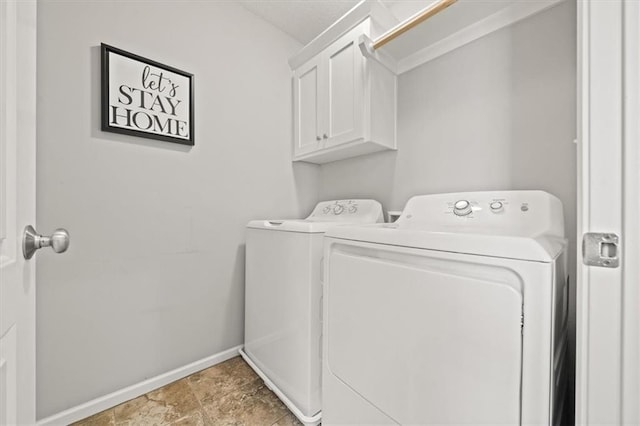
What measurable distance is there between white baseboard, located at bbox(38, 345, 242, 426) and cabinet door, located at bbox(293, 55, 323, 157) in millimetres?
1601

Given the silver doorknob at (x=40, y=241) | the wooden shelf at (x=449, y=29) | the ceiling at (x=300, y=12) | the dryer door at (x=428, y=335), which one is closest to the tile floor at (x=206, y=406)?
the dryer door at (x=428, y=335)

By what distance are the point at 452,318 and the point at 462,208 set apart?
24.1 inches

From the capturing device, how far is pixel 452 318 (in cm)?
76

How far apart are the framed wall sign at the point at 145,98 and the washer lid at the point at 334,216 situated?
75 cm

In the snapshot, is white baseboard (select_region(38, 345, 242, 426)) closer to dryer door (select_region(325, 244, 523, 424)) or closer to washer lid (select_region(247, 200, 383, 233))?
washer lid (select_region(247, 200, 383, 233))

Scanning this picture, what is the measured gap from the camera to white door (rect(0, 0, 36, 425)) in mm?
484

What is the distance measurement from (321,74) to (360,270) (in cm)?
148

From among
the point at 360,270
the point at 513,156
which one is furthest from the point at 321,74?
the point at 360,270

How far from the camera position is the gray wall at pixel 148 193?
4.08 feet

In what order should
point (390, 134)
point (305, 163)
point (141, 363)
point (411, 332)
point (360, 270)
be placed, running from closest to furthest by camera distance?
1. point (411, 332)
2. point (360, 270)
3. point (141, 363)
4. point (390, 134)
5. point (305, 163)

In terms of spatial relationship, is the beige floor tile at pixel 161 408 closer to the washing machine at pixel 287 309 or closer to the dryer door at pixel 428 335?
the washing machine at pixel 287 309

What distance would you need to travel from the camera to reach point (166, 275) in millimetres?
1561

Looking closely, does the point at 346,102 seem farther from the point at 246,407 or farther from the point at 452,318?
the point at 246,407

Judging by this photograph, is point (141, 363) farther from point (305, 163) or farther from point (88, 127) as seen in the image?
point (305, 163)
